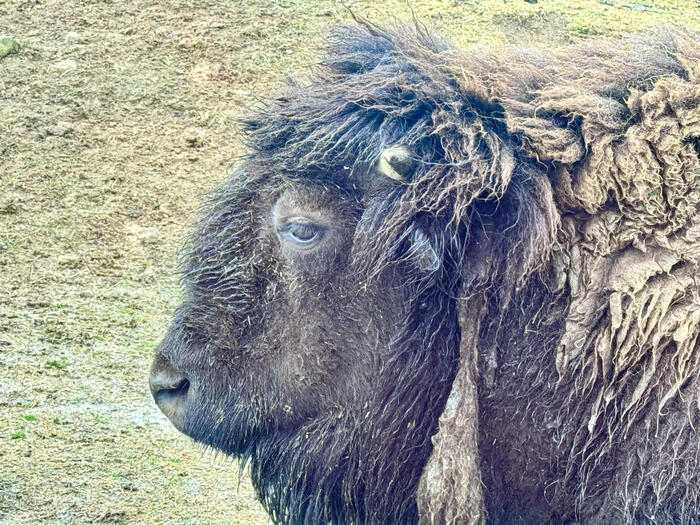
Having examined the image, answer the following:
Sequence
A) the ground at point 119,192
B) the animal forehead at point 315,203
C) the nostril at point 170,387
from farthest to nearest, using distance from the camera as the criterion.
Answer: the ground at point 119,192, the nostril at point 170,387, the animal forehead at point 315,203

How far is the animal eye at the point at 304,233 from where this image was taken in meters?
2.98

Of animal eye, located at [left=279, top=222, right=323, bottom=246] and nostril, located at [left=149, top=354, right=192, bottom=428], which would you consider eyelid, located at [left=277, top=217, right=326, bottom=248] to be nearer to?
animal eye, located at [left=279, top=222, right=323, bottom=246]

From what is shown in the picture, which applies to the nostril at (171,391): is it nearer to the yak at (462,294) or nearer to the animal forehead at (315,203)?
the yak at (462,294)

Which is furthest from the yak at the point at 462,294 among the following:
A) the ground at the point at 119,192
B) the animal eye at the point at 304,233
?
the ground at the point at 119,192

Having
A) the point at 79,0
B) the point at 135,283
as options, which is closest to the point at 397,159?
the point at 135,283

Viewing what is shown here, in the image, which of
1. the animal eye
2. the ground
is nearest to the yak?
the animal eye

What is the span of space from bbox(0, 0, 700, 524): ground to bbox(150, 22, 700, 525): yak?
0.92m

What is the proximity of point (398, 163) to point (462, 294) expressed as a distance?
46 cm

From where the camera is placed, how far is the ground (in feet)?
15.1

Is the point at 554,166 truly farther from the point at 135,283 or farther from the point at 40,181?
the point at 40,181

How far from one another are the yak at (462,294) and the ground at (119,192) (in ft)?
3.01

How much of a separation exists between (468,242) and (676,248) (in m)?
0.62

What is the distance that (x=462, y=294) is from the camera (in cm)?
283

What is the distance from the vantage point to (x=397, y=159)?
9.30ft
